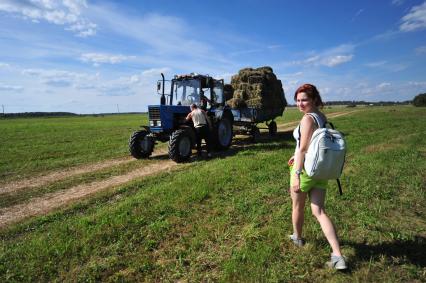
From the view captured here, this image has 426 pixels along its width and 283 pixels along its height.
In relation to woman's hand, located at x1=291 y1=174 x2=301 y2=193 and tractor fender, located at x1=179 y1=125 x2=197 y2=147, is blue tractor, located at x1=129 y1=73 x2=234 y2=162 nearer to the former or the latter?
tractor fender, located at x1=179 y1=125 x2=197 y2=147

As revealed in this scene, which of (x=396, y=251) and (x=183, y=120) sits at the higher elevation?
(x=183, y=120)

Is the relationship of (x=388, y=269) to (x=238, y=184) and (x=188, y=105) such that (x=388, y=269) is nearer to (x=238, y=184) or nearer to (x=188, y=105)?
(x=238, y=184)

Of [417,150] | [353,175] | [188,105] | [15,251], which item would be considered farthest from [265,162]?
[15,251]

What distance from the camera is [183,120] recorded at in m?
12.3

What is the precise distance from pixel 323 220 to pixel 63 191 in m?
6.57

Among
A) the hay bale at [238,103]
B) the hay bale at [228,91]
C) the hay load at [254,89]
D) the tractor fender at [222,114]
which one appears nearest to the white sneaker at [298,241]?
the tractor fender at [222,114]

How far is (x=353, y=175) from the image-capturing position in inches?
321

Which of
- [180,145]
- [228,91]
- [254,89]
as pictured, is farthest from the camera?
[228,91]

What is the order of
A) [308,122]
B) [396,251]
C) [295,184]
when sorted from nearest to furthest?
[308,122], [295,184], [396,251]

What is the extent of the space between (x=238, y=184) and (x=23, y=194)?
5.14 metres

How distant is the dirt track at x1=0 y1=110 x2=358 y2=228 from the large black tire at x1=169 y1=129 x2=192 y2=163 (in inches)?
12.3

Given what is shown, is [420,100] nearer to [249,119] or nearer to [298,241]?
[249,119]

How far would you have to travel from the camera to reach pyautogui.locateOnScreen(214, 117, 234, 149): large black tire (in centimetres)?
1317

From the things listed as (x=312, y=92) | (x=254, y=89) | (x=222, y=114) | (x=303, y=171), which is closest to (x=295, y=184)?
(x=303, y=171)
